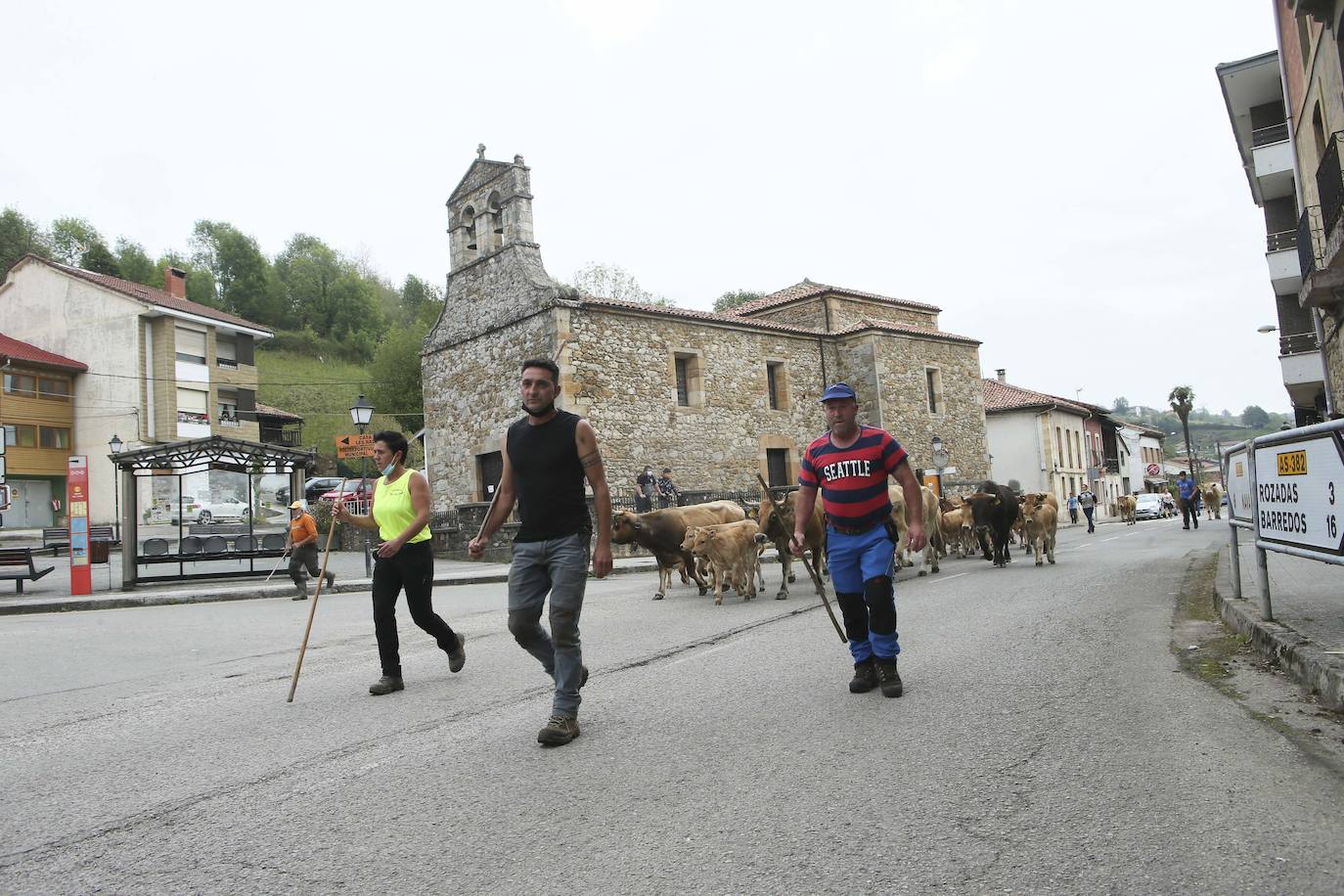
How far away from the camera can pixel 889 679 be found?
5.38 meters

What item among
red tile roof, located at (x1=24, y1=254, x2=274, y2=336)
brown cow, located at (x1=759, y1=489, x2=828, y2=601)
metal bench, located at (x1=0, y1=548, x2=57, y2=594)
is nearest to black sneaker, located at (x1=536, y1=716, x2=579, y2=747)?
brown cow, located at (x1=759, y1=489, x2=828, y2=601)

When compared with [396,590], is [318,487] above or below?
above

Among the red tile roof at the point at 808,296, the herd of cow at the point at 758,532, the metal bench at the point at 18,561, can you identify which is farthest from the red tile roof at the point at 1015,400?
the metal bench at the point at 18,561

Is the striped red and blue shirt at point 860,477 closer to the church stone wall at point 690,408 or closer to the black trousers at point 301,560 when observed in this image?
the black trousers at point 301,560

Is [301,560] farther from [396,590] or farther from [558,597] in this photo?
[558,597]

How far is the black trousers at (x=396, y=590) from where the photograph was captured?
21.2ft

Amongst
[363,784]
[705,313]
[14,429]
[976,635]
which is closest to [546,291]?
[705,313]

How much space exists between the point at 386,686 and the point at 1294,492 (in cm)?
610

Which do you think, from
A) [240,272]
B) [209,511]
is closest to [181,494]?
[209,511]

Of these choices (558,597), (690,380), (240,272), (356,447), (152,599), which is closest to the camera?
(558,597)

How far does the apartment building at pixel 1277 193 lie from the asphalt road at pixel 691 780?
71.6 feet

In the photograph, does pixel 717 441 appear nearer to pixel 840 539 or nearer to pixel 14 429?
pixel 840 539

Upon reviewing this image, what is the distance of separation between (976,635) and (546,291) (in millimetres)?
19467

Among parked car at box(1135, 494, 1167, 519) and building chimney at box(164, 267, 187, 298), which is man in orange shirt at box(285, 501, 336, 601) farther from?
parked car at box(1135, 494, 1167, 519)
